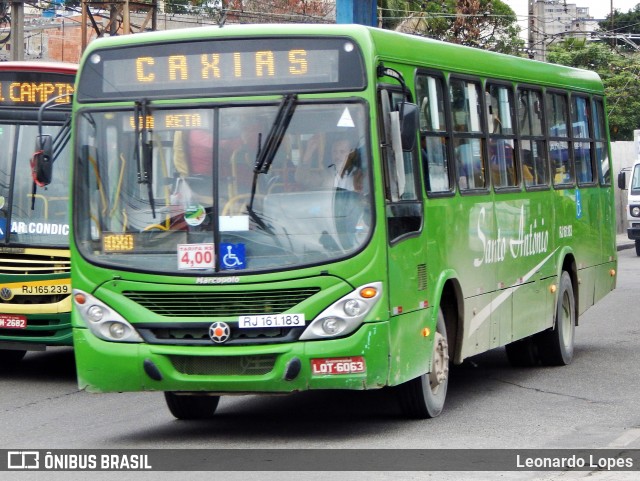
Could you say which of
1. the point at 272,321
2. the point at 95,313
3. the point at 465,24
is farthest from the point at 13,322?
the point at 465,24

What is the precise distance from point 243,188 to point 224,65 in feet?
2.87

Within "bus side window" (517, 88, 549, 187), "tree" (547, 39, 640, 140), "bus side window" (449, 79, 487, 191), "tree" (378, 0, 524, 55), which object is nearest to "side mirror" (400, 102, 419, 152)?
"bus side window" (449, 79, 487, 191)

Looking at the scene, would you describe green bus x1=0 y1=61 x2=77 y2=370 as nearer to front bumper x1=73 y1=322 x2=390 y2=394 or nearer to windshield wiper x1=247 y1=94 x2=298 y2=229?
front bumper x1=73 y1=322 x2=390 y2=394

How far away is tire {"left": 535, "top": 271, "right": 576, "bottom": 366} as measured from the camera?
13327mm

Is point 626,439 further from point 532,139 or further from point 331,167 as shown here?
point 532,139

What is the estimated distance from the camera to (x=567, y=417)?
10.0 metres

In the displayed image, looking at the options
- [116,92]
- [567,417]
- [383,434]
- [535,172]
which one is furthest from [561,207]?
[116,92]

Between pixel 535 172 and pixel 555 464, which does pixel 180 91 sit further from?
pixel 535 172

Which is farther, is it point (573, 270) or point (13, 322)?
point (573, 270)

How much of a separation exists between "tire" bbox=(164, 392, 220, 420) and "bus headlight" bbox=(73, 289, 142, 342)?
1.16 m

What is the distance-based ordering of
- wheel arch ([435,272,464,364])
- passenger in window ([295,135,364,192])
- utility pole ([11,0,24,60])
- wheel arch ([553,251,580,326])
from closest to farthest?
passenger in window ([295,135,364,192])
wheel arch ([435,272,464,364])
wheel arch ([553,251,580,326])
utility pole ([11,0,24,60])

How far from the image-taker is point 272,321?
865 cm

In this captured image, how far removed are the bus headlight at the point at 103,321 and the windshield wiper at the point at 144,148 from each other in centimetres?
72

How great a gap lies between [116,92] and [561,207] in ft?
19.0
